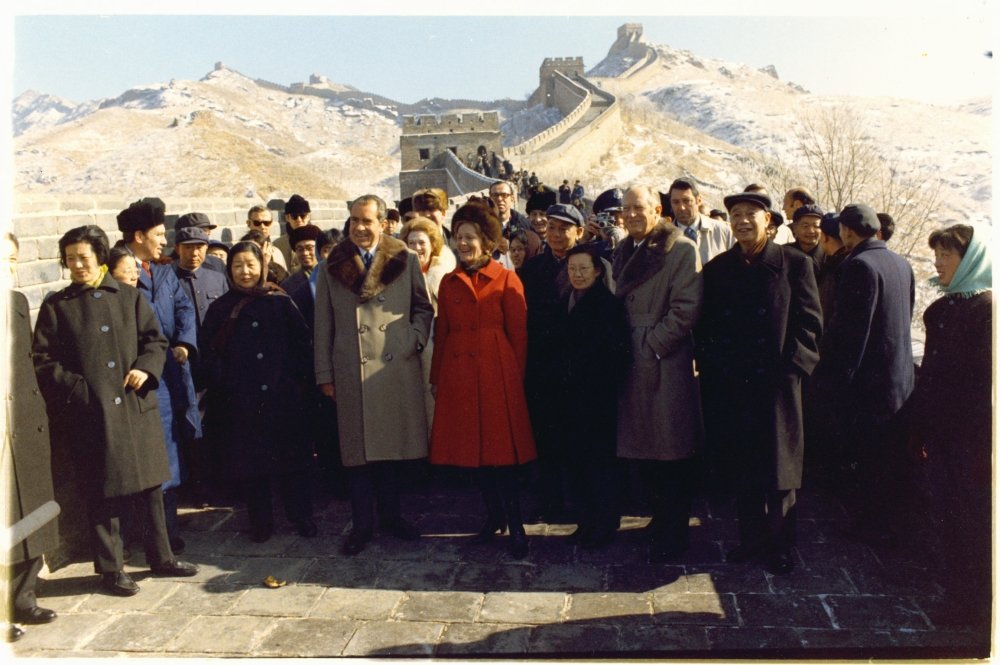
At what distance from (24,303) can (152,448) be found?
958mm

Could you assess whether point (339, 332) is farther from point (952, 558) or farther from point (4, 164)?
point (952, 558)

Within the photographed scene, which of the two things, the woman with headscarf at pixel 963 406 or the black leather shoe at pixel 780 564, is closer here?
the woman with headscarf at pixel 963 406

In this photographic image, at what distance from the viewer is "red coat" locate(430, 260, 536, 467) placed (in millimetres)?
4285

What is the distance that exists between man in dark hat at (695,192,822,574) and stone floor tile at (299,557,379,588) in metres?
1.99

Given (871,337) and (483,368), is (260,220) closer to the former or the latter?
(483,368)

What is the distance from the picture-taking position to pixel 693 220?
5883mm

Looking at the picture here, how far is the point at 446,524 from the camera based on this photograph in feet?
15.9

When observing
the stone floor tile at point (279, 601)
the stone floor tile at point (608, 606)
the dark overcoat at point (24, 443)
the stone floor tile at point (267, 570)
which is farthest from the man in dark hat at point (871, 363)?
the dark overcoat at point (24, 443)

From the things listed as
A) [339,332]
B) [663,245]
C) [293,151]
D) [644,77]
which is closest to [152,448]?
[339,332]

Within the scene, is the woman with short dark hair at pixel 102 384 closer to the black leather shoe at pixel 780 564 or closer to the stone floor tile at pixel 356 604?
the stone floor tile at pixel 356 604

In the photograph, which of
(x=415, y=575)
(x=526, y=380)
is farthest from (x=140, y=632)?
(x=526, y=380)

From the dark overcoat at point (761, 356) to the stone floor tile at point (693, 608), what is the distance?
2.28 feet

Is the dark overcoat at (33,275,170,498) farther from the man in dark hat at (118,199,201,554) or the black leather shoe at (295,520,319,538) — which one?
the black leather shoe at (295,520,319,538)

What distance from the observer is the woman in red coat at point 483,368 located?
4.29 meters
